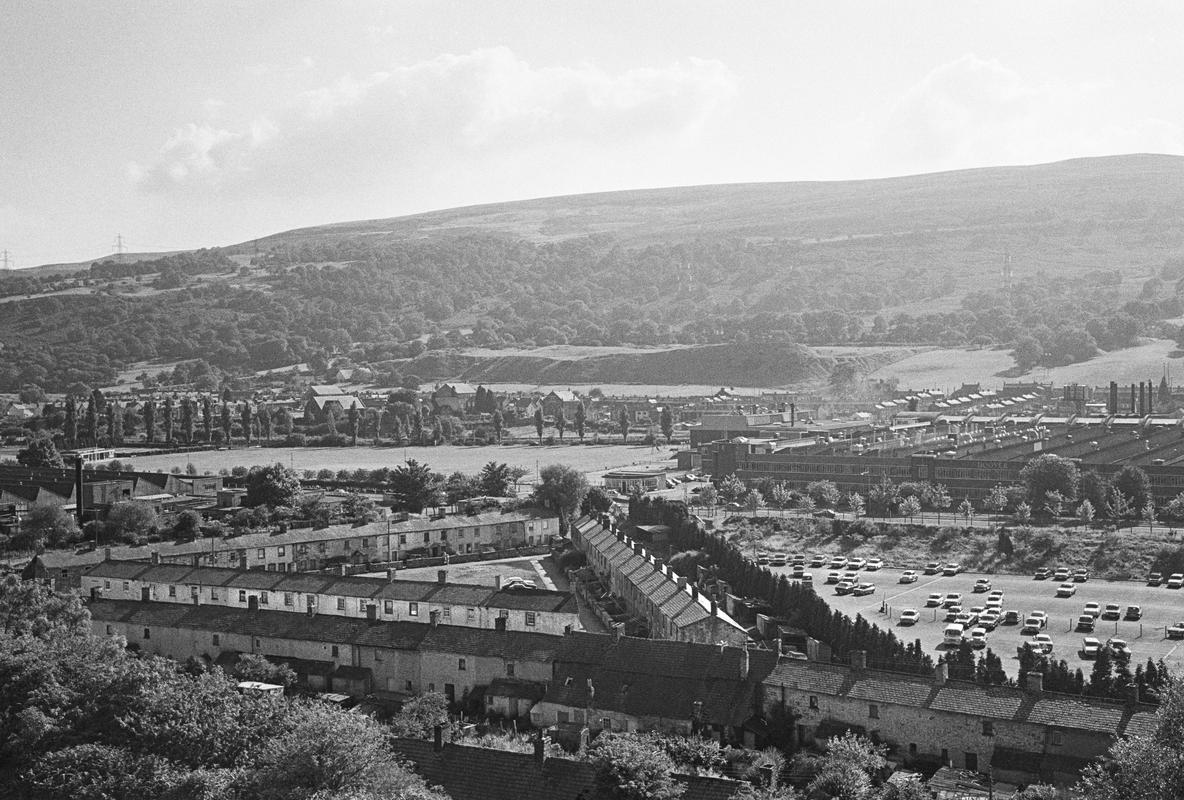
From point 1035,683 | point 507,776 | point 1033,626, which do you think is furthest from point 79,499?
point 1035,683

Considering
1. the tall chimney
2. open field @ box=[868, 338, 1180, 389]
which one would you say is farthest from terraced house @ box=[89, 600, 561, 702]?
open field @ box=[868, 338, 1180, 389]

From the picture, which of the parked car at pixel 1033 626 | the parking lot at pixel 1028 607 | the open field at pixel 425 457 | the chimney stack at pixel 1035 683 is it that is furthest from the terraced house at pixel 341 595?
the open field at pixel 425 457

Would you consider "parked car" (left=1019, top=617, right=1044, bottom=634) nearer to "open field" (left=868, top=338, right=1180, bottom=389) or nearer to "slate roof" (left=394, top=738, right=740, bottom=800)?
"slate roof" (left=394, top=738, right=740, bottom=800)

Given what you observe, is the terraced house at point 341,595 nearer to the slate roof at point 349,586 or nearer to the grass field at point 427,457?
the slate roof at point 349,586

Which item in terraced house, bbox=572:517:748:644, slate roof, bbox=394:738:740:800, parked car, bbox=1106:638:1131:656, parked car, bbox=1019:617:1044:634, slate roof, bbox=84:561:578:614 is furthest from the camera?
parked car, bbox=1019:617:1044:634

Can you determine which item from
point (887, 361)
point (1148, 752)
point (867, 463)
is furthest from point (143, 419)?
point (1148, 752)

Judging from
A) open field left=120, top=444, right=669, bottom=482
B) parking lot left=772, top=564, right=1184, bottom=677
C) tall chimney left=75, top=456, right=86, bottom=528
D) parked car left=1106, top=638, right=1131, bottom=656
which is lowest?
open field left=120, top=444, right=669, bottom=482
